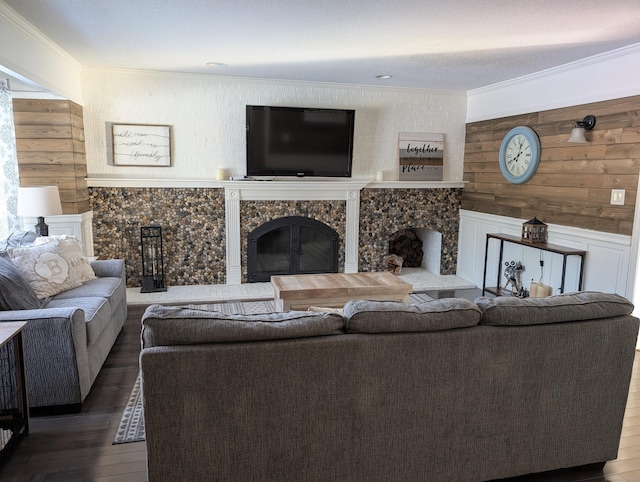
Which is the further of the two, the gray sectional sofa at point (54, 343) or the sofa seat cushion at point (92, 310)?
the sofa seat cushion at point (92, 310)

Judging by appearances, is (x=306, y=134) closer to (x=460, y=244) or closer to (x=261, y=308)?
(x=261, y=308)

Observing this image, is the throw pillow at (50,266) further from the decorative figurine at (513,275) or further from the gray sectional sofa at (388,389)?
the decorative figurine at (513,275)

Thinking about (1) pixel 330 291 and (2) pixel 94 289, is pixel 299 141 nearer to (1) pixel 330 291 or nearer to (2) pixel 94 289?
(1) pixel 330 291

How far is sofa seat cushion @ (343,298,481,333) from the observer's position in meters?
1.87

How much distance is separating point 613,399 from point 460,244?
14.2 ft

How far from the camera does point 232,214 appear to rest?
5.55m

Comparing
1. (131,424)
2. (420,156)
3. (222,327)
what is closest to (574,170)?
(420,156)

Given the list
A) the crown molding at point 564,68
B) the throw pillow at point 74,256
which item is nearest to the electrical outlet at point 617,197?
the crown molding at point 564,68

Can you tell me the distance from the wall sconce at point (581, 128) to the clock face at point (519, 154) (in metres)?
0.61

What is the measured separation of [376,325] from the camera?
1865mm

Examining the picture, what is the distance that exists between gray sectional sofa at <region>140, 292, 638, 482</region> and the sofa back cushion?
57.1 inches

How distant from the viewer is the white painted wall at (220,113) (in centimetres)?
524

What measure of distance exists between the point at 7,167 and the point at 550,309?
15.3ft

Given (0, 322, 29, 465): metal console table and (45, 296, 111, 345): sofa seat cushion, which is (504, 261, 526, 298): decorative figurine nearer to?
(45, 296, 111, 345): sofa seat cushion
